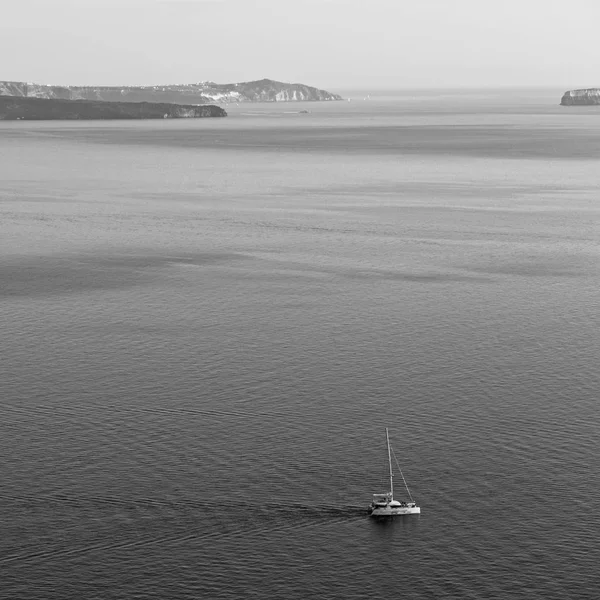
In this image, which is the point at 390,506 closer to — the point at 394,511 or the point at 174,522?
the point at 394,511

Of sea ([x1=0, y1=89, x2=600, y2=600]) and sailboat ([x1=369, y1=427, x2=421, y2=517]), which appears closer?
sea ([x1=0, y1=89, x2=600, y2=600])

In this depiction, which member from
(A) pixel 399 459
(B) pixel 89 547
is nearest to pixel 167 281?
(A) pixel 399 459

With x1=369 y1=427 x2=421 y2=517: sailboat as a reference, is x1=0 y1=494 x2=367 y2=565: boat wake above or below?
below

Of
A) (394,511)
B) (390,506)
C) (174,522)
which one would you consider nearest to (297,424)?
(390,506)

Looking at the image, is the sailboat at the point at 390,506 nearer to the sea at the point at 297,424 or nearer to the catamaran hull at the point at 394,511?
the catamaran hull at the point at 394,511

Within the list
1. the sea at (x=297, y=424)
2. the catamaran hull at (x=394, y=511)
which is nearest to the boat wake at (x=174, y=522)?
the sea at (x=297, y=424)

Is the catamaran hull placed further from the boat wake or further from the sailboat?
the boat wake

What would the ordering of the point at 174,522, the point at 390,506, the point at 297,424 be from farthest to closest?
1. the point at 297,424
2. the point at 390,506
3. the point at 174,522

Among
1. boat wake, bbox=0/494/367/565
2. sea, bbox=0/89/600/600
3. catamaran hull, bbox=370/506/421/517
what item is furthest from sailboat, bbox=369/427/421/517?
boat wake, bbox=0/494/367/565

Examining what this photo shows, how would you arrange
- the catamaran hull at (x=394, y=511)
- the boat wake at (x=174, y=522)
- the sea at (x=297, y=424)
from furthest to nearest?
the catamaran hull at (x=394, y=511) < the boat wake at (x=174, y=522) < the sea at (x=297, y=424)
